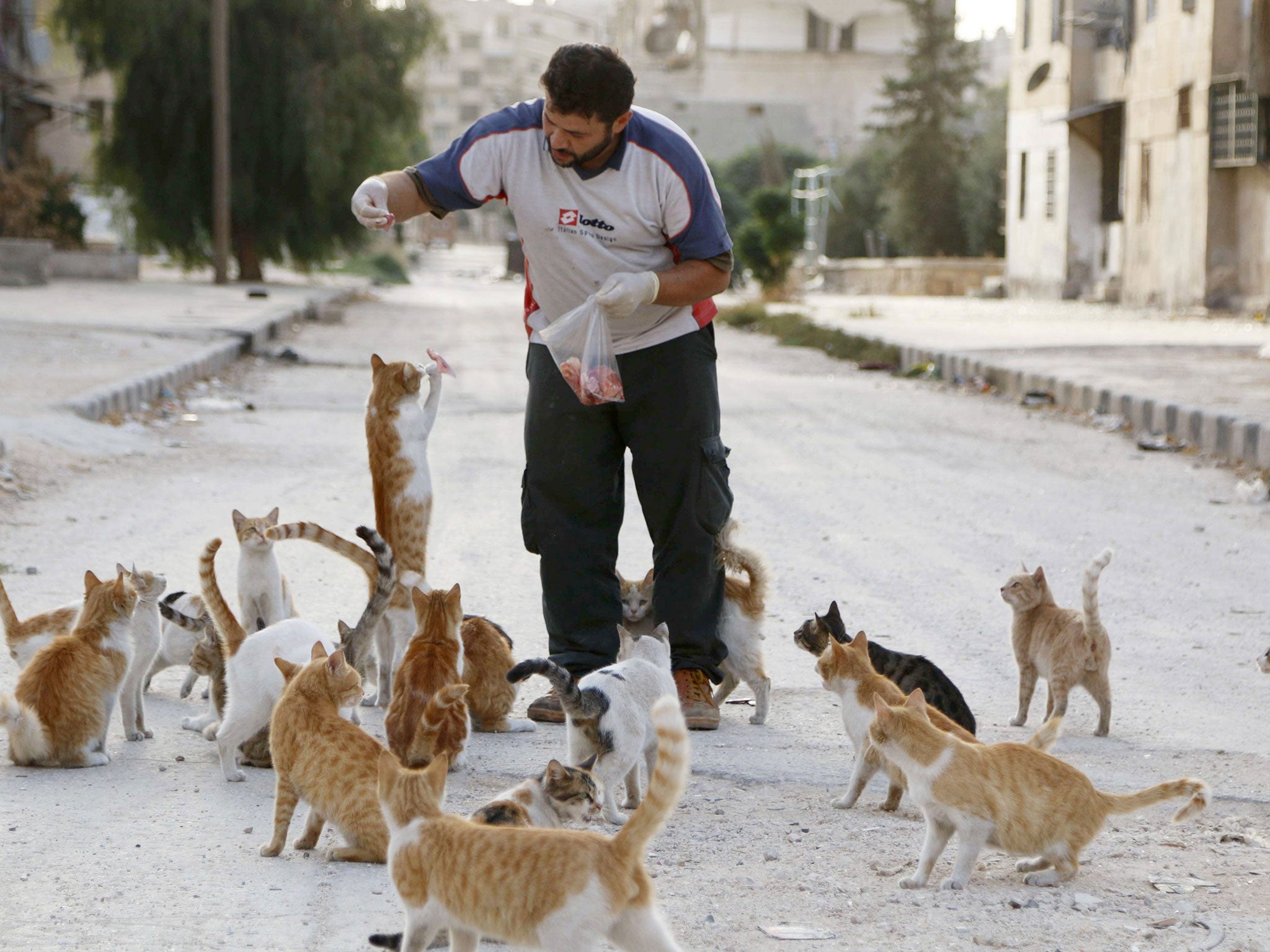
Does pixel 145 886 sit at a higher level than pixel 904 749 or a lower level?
lower

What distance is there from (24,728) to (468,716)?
1.18m

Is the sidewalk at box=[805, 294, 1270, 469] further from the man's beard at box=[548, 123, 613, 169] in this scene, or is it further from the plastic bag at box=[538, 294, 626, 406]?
the man's beard at box=[548, 123, 613, 169]

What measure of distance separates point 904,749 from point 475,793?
1157 mm

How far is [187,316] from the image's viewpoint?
68.3 ft

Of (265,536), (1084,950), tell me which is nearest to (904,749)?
(1084,950)

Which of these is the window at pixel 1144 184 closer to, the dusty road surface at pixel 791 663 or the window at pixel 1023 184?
the window at pixel 1023 184

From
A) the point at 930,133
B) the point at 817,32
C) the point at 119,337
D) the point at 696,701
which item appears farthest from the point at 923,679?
the point at 817,32

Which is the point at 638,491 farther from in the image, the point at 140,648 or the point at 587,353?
the point at 140,648

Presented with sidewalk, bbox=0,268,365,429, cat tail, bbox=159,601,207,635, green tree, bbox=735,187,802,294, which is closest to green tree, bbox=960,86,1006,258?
green tree, bbox=735,187,802,294

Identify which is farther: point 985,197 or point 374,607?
point 985,197

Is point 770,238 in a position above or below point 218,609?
above

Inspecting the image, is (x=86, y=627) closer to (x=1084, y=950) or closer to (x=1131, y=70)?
(x=1084, y=950)

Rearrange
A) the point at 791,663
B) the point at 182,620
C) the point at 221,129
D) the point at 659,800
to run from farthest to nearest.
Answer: the point at 221,129 → the point at 791,663 → the point at 182,620 → the point at 659,800

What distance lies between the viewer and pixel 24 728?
3.97 meters
